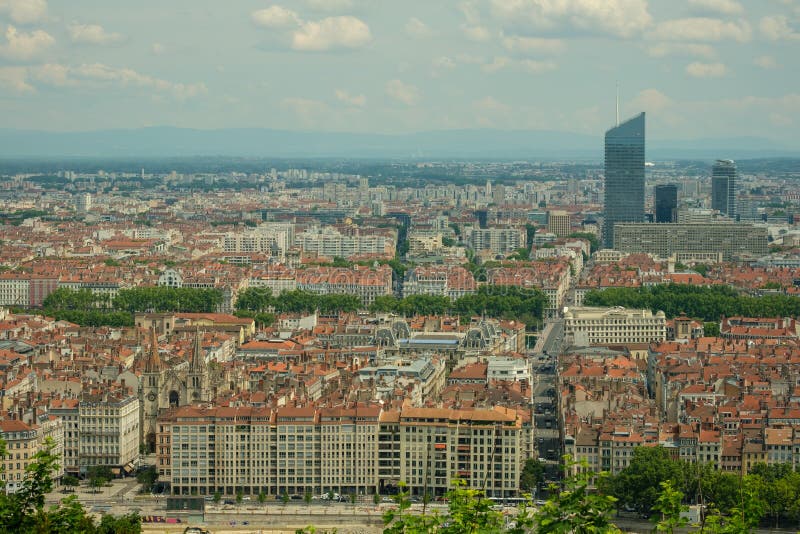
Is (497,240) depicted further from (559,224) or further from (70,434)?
(70,434)

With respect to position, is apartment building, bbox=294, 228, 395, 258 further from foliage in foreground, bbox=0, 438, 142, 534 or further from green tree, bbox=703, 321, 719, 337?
foliage in foreground, bbox=0, 438, 142, 534

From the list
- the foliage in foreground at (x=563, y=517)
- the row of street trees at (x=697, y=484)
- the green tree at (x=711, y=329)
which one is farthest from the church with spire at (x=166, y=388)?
the foliage in foreground at (x=563, y=517)

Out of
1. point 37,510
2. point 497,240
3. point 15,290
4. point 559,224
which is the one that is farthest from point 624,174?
point 37,510

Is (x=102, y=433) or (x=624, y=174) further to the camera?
(x=624, y=174)

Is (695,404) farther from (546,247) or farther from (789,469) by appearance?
(546,247)

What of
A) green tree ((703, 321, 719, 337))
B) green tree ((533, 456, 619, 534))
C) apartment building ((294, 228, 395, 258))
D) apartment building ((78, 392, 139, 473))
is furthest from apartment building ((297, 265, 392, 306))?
green tree ((533, 456, 619, 534))

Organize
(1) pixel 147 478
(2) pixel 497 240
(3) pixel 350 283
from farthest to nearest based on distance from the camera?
(2) pixel 497 240, (3) pixel 350 283, (1) pixel 147 478

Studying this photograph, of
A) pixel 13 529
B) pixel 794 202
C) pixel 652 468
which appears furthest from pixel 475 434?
pixel 794 202
